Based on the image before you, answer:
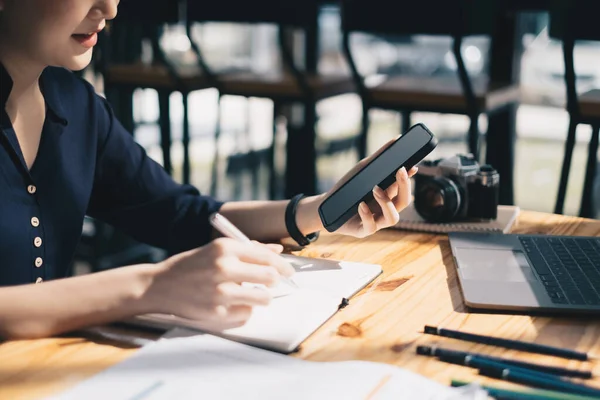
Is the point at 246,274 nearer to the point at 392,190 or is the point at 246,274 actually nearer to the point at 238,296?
the point at 238,296

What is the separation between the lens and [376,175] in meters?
1.06

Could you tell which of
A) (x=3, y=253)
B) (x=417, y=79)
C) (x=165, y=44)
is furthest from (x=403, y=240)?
(x=165, y=44)

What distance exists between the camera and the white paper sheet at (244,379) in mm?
675

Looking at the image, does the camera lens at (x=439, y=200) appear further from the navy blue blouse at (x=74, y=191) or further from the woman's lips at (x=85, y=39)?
the woman's lips at (x=85, y=39)

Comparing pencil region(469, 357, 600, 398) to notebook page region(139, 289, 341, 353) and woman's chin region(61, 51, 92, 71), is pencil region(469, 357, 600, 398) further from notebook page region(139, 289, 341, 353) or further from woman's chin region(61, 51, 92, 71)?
woman's chin region(61, 51, 92, 71)

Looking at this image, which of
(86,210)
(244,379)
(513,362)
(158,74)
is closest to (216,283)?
(244,379)

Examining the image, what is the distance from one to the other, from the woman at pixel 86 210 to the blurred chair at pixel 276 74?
1.58 metres

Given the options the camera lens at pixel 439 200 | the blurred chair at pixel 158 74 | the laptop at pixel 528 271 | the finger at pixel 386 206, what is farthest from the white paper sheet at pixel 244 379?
the blurred chair at pixel 158 74

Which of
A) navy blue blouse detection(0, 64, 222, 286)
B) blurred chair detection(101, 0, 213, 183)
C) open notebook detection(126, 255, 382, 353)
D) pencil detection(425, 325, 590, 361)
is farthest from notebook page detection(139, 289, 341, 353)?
blurred chair detection(101, 0, 213, 183)

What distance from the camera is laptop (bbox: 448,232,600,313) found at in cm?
92

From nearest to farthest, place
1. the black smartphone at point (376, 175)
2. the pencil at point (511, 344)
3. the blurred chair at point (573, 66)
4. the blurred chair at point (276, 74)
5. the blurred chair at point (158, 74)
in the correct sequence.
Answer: the pencil at point (511, 344) < the black smartphone at point (376, 175) < the blurred chair at point (573, 66) < the blurred chair at point (276, 74) < the blurred chair at point (158, 74)

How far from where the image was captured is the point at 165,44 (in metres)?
4.17

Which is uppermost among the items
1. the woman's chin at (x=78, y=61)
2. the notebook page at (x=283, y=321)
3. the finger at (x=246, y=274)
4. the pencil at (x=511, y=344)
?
the woman's chin at (x=78, y=61)

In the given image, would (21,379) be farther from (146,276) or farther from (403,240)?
(403,240)
